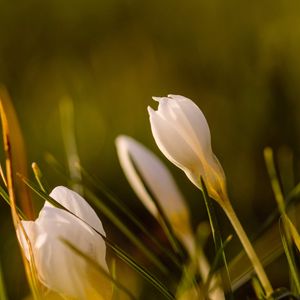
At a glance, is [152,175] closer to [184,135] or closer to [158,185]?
[158,185]

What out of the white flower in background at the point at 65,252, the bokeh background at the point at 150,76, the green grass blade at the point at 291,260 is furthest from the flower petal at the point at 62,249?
the bokeh background at the point at 150,76

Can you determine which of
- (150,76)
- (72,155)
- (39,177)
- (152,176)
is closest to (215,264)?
(39,177)

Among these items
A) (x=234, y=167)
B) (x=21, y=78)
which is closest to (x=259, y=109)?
(x=234, y=167)

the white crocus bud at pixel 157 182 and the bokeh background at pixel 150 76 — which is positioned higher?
the white crocus bud at pixel 157 182

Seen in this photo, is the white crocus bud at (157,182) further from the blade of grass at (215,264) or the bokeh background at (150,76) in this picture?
the bokeh background at (150,76)

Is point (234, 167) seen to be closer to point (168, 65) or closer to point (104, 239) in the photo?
point (168, 65)
